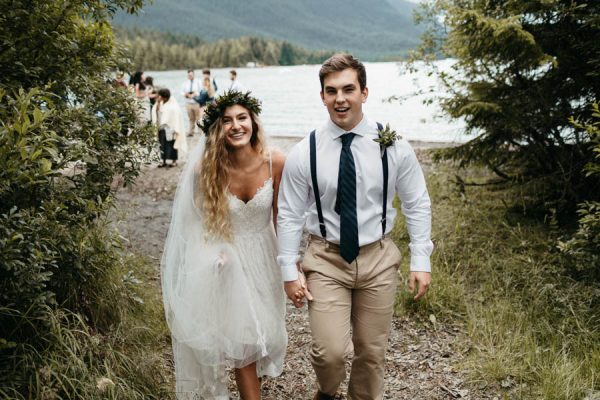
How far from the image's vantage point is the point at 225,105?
3.73 m

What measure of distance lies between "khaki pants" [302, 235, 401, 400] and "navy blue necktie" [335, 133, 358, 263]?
10 cm

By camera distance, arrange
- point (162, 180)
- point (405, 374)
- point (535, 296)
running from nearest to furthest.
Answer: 1. point (405, 374)
2. point (535, 296)
3. point (162, 180)

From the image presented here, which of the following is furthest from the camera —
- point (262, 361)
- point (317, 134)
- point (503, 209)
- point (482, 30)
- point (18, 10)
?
point (503, 209)

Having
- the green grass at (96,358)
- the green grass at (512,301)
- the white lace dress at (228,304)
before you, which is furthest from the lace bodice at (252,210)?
the green grass at (512,301)

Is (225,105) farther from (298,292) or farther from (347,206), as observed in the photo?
(298,292)

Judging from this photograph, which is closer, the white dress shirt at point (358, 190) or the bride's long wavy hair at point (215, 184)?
the white dress shirt at point (358, 190)

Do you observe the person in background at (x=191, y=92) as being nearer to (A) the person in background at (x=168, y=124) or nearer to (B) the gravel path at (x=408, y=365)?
(A) the person in background at (x=168, y=124)

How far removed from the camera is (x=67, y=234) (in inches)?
127

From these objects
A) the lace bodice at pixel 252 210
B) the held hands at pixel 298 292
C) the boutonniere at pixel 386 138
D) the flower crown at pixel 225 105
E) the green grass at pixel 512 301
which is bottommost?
the green grass at pixel 512 301

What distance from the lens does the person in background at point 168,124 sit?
39.8 feet

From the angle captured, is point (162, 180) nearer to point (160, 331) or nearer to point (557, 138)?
point (160, 331)

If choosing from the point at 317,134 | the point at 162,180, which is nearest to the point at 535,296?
the point at 317,134

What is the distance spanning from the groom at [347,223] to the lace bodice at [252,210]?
0.30 meters

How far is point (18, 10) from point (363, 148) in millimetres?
2264
